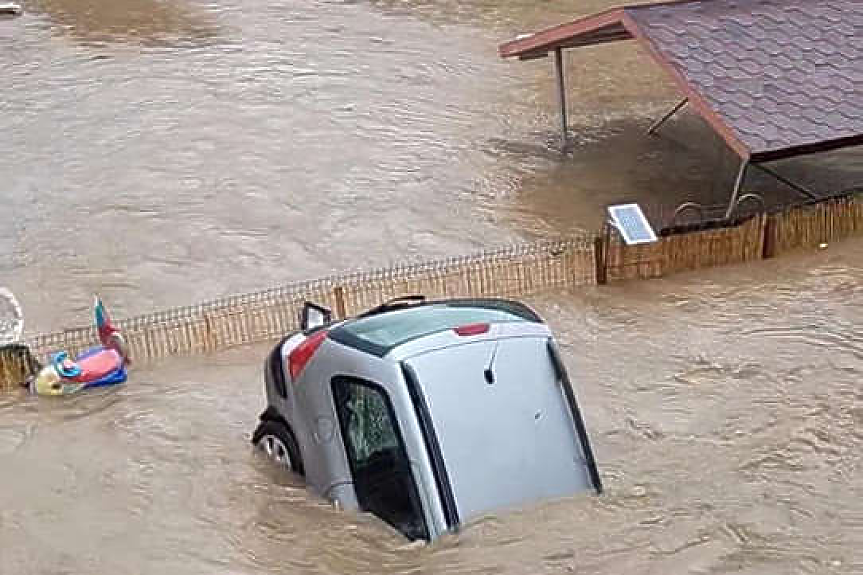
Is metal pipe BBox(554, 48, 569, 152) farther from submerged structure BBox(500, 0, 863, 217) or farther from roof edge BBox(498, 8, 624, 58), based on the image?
submerged structure BBox(500, 0, 863, 217)

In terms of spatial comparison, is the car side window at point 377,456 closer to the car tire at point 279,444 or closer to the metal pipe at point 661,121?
the car tire at point 279,444

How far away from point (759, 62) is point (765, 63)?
6cm

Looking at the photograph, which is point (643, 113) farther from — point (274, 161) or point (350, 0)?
point (350, 0)

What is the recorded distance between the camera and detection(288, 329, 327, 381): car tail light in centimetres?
736

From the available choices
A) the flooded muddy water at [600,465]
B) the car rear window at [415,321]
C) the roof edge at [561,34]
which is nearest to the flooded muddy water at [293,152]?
the roof edge at [561,34]

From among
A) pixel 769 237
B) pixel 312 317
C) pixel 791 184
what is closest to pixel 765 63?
pixel 791 184

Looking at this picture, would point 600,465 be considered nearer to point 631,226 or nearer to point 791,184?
point 631,226

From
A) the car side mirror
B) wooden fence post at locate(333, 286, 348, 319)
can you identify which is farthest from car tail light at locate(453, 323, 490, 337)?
wooden fence post at locate(333, 286, 348, 319)

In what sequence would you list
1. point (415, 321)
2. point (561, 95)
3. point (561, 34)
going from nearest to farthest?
point (415, 321)
point (561, 34)
point (561, 95)

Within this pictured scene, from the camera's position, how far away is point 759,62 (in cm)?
1341

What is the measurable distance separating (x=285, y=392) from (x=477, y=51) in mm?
13672

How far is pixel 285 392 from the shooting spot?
7621mm

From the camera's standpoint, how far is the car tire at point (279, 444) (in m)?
7.67

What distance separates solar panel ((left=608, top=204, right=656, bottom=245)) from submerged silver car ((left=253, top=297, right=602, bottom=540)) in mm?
4212
